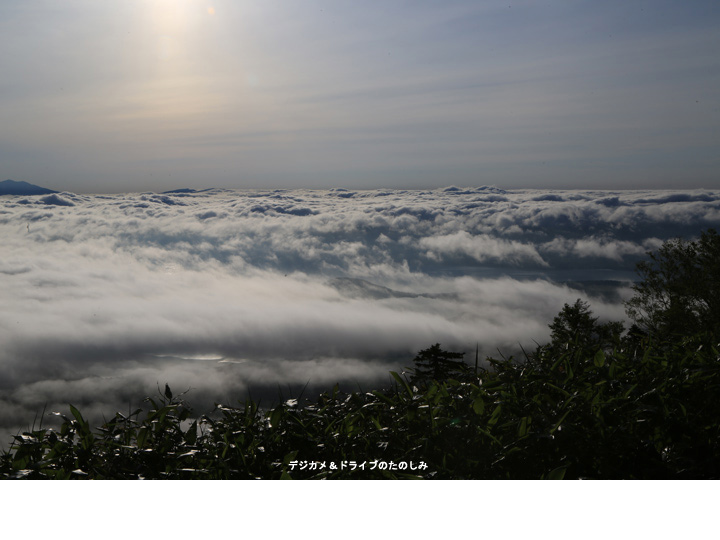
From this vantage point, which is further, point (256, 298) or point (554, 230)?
point (256, 298)

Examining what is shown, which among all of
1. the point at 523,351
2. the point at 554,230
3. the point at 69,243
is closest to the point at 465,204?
the point at 554,230

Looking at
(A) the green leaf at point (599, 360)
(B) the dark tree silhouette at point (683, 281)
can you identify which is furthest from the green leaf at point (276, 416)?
(B) the dark tree silhouette at point (683, 281)

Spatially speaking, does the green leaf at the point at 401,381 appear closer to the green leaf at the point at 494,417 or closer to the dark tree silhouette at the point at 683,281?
the green leaf at the point at 494,417

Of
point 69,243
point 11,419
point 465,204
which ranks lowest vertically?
point 11,419

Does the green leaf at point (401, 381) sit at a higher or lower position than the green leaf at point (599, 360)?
lower

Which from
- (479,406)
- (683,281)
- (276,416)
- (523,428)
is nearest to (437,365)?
(479,406)

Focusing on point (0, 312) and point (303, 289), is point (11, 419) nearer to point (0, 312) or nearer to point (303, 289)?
point (0, 312)

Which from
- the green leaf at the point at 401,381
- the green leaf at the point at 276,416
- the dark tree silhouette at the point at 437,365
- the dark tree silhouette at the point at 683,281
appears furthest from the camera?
the dark tree silhouette at the point at 683,281

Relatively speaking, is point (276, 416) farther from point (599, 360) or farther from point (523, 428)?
point (599, 360)

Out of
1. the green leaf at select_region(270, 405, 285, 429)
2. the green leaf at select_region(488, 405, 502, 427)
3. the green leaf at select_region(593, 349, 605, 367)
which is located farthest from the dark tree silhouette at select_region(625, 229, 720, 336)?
the green leaf at select_region(270, 405, 285, 429)
